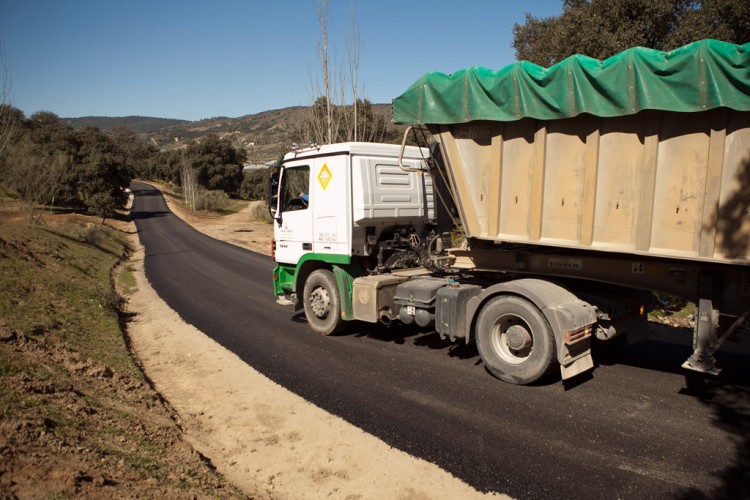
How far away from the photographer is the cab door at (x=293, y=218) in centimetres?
899

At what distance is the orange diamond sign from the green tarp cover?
1.81 m

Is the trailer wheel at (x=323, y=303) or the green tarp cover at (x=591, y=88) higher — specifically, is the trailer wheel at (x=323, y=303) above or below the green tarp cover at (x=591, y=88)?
below

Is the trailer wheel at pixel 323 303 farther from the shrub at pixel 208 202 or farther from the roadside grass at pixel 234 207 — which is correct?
the shrub at pixel 208 202

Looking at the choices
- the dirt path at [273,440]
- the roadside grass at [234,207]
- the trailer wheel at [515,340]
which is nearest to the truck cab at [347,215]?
the dirt path at [273,440]

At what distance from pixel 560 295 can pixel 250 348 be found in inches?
199

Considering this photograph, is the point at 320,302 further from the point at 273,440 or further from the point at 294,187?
the point at 273,440

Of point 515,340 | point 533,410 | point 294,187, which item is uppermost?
point 294,187

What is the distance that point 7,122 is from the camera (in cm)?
1477

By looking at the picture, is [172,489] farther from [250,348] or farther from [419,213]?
[419,213]

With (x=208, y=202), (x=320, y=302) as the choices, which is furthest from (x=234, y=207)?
(x=320, y=302)

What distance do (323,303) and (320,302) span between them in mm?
82

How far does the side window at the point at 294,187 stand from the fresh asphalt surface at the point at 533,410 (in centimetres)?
236

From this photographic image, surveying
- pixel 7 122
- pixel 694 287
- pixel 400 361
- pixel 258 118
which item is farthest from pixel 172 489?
pixel 258 118

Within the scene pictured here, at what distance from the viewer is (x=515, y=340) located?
241 inches
